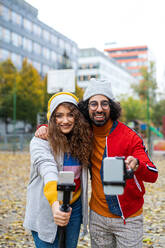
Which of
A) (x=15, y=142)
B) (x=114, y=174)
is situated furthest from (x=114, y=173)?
(x=15, y=142)

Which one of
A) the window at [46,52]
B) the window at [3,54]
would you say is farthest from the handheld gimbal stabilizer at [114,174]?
the window at [46,52]

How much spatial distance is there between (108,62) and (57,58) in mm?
22326

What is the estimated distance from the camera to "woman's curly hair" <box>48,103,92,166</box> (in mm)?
2400

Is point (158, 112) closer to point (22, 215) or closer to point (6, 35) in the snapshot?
point (6, 35)

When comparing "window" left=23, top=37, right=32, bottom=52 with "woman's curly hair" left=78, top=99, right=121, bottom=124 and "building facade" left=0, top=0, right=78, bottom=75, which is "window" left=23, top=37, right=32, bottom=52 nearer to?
"building facade" left=0, top=0, right=78, bottom=75

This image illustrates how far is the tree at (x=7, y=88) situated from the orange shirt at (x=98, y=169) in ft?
90.4

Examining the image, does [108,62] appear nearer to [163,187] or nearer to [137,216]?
[163,187]

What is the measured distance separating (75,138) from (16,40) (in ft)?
125

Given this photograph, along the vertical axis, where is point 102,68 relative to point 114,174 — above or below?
above

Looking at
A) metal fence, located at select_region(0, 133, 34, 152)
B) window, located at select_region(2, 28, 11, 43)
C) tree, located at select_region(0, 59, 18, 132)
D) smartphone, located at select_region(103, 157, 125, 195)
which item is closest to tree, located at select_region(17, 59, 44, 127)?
tree, located at select_region(0, 59, 18, 132)

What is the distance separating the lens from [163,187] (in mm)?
9445

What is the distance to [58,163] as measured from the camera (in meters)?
2.39

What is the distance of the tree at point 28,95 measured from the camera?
33031mm

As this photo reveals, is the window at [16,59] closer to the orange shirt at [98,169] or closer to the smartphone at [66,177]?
the orange shirt at [98,169]
